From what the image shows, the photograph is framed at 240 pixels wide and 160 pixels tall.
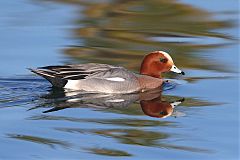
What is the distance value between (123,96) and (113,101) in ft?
1.21

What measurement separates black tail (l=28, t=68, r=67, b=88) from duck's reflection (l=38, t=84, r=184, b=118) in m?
0.08

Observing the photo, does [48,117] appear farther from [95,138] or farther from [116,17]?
[116,17]

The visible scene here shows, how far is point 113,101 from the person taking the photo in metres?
10.0

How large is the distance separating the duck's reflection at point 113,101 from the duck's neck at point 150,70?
385 millimetres

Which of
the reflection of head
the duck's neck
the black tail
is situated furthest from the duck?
the reflection of head

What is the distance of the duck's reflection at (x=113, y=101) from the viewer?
949 centimetres

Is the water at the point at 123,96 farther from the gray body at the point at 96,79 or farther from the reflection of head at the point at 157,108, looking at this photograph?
the gray body at the point at 96,79

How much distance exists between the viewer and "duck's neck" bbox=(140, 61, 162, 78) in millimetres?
10959

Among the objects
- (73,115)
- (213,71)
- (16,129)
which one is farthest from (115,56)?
(16,129)

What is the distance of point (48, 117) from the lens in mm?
8953

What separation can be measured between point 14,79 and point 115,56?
1587 mm

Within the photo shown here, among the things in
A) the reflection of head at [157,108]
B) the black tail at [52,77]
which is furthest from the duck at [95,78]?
the reflection of head at [157,108]

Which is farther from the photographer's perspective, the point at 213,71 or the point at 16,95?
the point at 213,71

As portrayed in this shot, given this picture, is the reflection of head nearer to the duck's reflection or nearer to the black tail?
the duck's reflection
